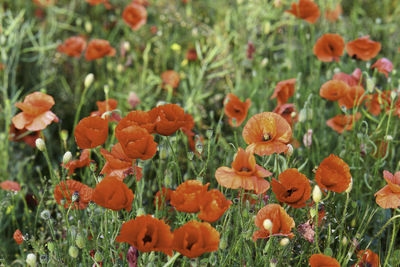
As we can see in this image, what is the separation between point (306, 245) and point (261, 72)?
1.34 meters

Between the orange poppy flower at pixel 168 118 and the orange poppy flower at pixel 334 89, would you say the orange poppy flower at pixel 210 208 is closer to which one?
the orange poppy flower at pixel 168 118

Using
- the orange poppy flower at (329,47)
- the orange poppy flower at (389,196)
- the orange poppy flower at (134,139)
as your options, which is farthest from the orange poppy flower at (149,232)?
the orange poppy flower at (329,47)

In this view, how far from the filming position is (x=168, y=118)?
4.65ft

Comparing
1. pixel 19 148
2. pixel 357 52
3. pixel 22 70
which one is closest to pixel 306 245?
pixel 357 52

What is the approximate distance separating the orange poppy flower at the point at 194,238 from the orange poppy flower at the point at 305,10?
5.02 feet

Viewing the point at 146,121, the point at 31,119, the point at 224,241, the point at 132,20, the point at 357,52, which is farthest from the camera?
the point at 132,20

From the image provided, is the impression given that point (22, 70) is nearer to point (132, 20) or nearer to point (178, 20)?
point (132, 20)

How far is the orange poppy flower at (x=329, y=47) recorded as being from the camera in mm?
2092

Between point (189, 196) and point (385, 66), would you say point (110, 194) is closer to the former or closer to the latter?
point (189, 196)

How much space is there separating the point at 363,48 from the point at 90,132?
4.33 ft

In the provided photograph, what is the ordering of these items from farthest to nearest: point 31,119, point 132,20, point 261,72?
point 132,20 → point 261,72 → point 31,119

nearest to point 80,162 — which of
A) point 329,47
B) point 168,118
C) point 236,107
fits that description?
point 168,118

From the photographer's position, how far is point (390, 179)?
1458 mm

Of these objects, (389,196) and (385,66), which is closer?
(389,196)
